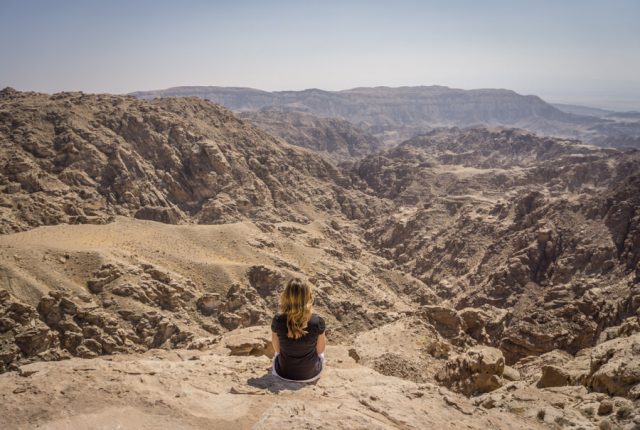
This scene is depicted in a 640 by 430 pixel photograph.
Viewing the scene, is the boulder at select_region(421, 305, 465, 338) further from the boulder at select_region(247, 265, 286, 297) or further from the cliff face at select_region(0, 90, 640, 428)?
the boulder at select_region(247, 265, 286, 297)

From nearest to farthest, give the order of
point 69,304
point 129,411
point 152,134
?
point 129,411 → point 69,304 → point 152,134

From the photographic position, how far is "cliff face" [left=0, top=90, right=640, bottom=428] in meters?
7.40

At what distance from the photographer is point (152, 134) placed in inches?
2167

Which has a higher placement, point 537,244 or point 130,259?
point 130,259

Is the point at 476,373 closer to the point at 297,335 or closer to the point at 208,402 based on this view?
A: the point at 297,335

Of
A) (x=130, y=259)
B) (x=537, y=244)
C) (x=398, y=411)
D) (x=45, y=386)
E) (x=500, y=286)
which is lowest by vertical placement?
(x=500, y=286)

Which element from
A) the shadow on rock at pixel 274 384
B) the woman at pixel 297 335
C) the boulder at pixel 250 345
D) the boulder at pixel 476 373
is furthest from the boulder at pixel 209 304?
the woman at pixel 297 335

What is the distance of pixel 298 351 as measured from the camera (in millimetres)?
7051

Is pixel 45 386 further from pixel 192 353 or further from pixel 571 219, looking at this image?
pixel 571 219

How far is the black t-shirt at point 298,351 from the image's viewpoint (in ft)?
22.6

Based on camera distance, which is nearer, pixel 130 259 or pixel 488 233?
pixel 130 259

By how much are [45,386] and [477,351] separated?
1191cm

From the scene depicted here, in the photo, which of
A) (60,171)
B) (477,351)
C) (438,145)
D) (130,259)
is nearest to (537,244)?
(477,351)

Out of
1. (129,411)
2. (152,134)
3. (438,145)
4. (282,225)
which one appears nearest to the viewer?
(129,411)
